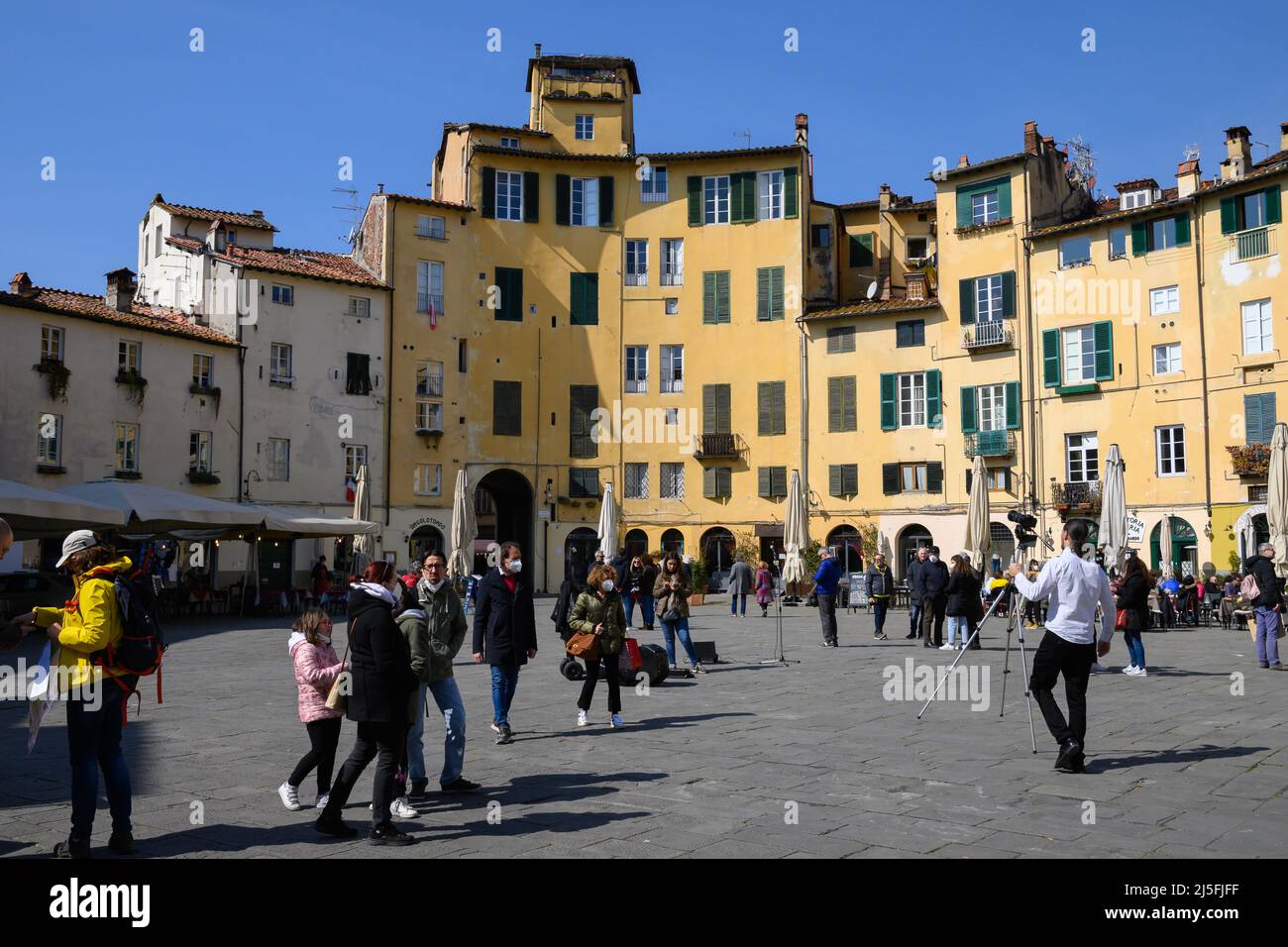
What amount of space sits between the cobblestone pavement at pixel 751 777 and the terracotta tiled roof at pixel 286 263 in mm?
29742

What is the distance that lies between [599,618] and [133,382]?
99.3ft

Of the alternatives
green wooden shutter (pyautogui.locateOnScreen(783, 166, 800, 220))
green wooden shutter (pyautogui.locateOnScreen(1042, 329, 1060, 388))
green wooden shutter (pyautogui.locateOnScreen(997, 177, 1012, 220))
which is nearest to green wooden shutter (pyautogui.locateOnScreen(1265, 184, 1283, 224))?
green wooden shutter (pyautogui.locateOnScreen(1042, 329, 1060, 388))

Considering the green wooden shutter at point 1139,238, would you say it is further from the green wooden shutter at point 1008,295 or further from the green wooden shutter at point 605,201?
the green wooden shutter at point 605,201

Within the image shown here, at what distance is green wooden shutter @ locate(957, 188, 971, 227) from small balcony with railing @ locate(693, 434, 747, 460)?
11.4 metres

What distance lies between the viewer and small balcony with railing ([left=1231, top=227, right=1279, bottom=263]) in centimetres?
3500

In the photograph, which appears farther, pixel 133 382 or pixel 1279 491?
pixel 133 382

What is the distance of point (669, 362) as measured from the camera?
4666cm

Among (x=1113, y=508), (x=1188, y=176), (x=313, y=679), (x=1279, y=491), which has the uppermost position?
(x=1188, y=176)

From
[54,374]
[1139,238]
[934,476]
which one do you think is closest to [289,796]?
[54,374]

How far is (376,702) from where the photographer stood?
22.2 feet

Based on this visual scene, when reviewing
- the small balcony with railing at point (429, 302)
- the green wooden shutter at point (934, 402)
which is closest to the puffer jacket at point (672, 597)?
the green wooden shutter at point (934, 402)

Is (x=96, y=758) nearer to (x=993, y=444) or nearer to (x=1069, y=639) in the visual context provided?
(x=1069, y=639)
